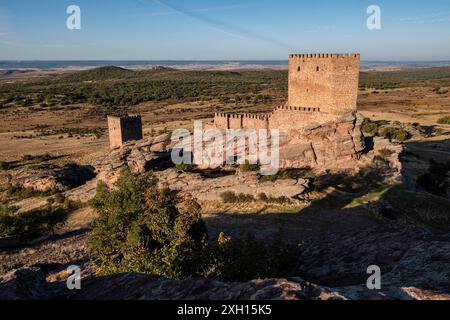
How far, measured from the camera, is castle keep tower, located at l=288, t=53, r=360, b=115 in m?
28.3

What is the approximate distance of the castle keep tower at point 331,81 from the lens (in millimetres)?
28297

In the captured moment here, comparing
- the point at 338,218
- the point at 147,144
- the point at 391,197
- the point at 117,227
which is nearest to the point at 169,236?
the point at 117,227

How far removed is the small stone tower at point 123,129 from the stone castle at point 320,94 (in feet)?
37.1

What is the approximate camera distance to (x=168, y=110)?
263ft

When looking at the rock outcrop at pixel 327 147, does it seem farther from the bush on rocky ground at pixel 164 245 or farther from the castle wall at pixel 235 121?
the bush on rocky ground at pixel 164 245

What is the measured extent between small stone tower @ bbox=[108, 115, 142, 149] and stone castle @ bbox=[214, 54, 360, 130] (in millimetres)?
11302

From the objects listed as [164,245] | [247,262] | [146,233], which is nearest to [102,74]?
[146,233]

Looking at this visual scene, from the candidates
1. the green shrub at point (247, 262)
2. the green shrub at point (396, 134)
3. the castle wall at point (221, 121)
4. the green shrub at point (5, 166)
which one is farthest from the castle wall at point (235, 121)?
the green shrub at point (5, 166)

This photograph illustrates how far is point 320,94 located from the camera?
29.4m

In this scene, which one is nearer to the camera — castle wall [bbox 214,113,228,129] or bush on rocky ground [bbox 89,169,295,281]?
bush on rocky ground [bbox 89,169,295,281]

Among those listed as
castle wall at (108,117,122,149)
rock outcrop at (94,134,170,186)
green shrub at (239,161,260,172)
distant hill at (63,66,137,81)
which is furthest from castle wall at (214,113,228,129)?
distant hill at (63,66,137,81)

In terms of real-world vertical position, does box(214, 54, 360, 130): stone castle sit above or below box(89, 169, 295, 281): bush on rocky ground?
above

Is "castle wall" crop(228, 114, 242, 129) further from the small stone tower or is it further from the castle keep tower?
the small stone tower

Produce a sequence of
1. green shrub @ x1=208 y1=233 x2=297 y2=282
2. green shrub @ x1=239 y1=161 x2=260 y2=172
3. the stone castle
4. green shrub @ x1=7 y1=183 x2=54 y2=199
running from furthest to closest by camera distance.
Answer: green shrub @ x1=7 y1=183 x2=54 y2=199, the stone castle, green shrub @ x1=239 y1=161 x2=260 y2=172, green shrub @ x1=208 y1=233 x2=297 y2=282
